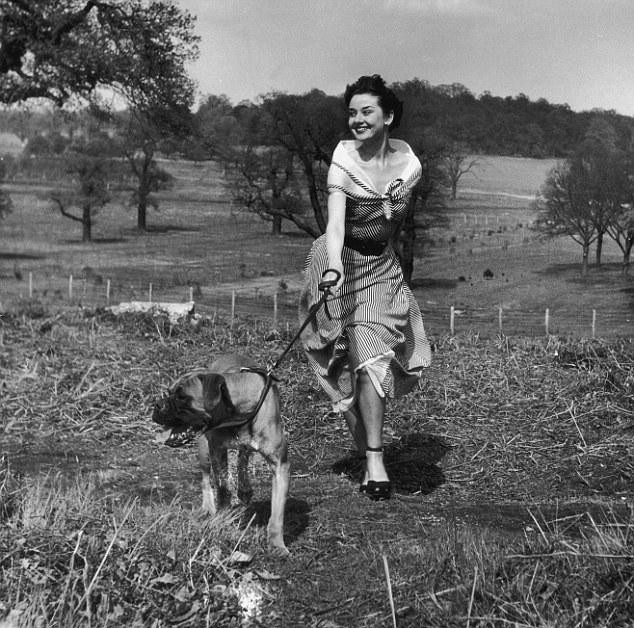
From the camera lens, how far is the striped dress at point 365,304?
222 inches

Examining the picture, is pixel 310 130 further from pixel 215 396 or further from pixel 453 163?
pixel 215 396

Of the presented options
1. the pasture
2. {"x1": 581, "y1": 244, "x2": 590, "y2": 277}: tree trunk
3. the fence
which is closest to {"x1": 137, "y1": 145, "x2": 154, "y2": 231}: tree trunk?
the fence

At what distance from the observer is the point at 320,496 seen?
5684mm

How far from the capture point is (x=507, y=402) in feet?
26.0

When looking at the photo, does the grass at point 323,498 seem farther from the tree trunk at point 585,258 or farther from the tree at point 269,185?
the tree trunk at point 585,258

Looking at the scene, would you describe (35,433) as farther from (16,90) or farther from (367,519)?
(16,90)

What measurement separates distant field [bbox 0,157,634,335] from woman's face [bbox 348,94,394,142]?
17.6 meters

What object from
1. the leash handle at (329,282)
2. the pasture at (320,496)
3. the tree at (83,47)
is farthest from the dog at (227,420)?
the tree at (83,47)

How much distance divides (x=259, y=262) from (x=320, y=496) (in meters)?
31.4

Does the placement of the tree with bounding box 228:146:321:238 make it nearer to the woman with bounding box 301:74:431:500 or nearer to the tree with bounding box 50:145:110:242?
the tree with bounding box 50:145:110:242

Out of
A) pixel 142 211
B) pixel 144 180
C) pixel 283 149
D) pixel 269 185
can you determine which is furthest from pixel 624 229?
pixel 144 180

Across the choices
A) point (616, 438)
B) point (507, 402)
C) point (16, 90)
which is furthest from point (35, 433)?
point (16, 90)

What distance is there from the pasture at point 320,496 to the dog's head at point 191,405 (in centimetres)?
42

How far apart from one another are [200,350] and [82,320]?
2.07 meters
